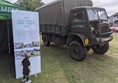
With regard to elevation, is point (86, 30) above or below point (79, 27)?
below

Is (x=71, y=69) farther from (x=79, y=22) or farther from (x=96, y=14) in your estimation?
(x=96, y=14)

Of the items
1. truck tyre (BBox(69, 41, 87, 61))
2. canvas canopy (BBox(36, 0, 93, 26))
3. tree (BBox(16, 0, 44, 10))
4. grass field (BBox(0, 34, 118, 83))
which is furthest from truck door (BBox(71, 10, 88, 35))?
tree (BBox(16, 0, 44, 10))

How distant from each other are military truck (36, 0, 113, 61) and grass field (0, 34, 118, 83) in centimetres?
55

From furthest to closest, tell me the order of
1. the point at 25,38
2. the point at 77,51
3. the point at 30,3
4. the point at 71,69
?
1. the point at 30,3
2. the point at 77,51
3. the point at 71,69
4. the point at 25,38

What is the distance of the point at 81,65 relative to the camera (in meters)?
7.88

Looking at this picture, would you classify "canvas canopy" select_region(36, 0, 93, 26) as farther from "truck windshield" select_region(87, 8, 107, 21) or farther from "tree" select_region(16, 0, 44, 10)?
"tree" select_region(16, 0, 44, 10)

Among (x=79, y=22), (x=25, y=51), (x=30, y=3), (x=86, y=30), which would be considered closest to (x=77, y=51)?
(x=86, y=30)

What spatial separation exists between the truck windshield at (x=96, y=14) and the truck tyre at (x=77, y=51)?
1.37m

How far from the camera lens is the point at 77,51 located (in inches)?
331

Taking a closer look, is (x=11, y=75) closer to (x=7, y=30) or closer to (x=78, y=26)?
(x=7, y=30)

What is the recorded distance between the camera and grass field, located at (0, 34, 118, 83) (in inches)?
250

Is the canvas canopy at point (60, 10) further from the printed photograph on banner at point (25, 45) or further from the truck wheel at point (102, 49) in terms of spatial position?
the printed photograph on banner at point (25, 45)

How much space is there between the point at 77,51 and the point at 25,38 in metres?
3.17

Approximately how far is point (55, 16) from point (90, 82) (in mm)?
5011
